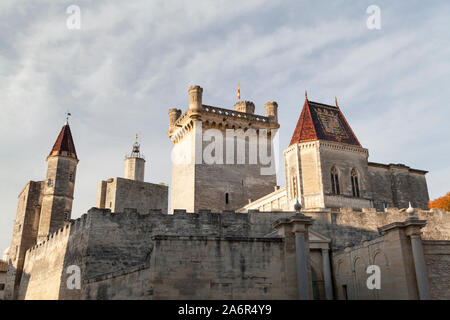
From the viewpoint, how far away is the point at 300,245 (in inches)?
559

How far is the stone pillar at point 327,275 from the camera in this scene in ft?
61.5

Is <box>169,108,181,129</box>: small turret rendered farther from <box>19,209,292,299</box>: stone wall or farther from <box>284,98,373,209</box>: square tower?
<box>19,209,292,299</box>: stone wall

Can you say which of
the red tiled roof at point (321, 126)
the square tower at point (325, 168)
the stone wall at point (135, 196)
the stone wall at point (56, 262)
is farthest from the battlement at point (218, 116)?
the stone wall at point (56, 262)

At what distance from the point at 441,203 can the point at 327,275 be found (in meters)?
28.6

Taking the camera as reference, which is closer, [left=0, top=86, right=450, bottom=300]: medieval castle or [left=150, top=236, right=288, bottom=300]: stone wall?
[left=150, top=236, right=288, bottom=300]: stone wall

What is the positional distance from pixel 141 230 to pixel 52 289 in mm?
7502

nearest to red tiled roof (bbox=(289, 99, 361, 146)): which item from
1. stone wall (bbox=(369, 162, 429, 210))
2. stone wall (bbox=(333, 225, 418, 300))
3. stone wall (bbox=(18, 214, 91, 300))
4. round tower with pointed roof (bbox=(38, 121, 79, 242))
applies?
stone wall (bbox=(369, 162, 429, 210))

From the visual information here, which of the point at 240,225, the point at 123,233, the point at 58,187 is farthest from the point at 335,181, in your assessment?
the point at 58,187

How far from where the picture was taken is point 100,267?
859 inches

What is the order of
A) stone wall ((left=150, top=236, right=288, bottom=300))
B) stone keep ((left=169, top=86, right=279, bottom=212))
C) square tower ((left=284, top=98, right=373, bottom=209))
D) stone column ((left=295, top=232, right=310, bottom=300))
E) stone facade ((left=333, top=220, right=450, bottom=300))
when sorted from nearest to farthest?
stone column ((left=295, top=232, right=310, bottom=300)) < stone wall ((left=150, top=236, right=288, bottom=300)) < stone facade ((left=333, top=220, right=450, bottom=300)) < square tower ((left=284, top=98, right=373, bottom=209)) < stone keep ((left=169, top=86, right=279, bottom=212))

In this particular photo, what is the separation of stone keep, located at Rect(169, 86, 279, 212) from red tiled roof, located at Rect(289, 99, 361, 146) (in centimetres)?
856

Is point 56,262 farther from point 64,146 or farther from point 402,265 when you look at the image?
point 402,265

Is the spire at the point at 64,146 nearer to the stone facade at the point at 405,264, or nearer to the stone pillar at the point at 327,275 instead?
the stone pillar at the point at 327,275

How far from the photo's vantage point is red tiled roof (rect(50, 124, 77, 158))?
3980 cm
